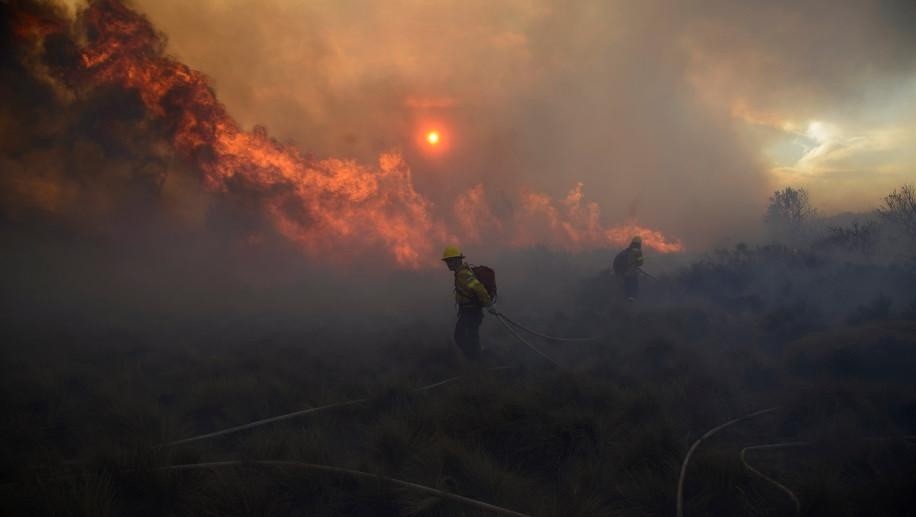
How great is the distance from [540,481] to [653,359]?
5.27 metres

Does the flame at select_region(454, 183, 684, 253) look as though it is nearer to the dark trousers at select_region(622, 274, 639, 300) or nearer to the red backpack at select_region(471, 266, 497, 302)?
the dark trousers at select_region(622, 274, 639, 300)

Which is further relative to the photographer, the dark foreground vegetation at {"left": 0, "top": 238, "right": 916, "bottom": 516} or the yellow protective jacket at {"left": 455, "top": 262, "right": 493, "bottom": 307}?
the yellow protective jacket at {"left": 455, "top": 262, "right": 493, "bottom": 307}

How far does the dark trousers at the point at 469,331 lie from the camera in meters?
8.65

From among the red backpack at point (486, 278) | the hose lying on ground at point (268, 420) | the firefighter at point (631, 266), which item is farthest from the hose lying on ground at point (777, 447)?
the firefighter at point (631, 266)

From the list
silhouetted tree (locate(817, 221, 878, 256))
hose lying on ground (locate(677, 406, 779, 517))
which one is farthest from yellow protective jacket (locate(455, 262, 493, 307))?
silhouetted tree (locate(817, 221, 878, 256))

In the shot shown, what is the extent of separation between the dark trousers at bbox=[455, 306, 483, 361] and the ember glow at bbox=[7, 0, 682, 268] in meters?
15.5

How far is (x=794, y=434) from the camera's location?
631 centimetres

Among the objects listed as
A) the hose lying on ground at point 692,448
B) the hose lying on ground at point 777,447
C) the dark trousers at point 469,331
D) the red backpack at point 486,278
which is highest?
the red backpack at point 486,278

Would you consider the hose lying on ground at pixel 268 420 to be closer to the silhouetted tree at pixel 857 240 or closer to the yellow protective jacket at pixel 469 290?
the yellow protective jacket at pixel 469 290

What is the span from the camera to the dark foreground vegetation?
4.28 meters

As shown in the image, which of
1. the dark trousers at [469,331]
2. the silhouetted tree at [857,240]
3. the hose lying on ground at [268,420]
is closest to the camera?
the hose lying on ground at [268,420]

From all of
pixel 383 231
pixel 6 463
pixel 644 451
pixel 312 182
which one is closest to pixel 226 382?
pixel 6 463

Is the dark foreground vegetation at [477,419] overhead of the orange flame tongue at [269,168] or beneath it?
beneath

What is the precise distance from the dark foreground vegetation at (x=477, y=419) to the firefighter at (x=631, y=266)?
8.34 feet
